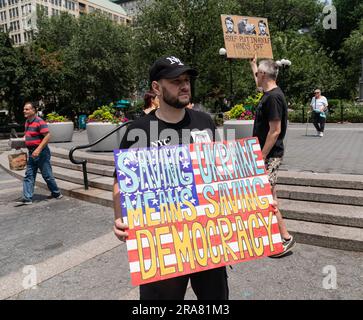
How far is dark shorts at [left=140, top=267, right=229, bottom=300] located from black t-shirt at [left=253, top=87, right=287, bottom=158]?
1.86 meters

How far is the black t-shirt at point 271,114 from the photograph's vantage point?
11.1ft

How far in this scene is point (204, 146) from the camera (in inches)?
79.0

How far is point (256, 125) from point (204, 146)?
1781 mm

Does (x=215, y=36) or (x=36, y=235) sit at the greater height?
(x=215, y=36)

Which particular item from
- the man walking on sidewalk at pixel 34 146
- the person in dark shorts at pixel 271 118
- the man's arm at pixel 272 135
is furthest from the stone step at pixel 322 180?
the man walking on sidewalk at pixel 34 146

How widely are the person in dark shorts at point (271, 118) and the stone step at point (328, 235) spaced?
57 centimetres

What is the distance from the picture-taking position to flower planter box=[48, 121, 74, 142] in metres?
13.5

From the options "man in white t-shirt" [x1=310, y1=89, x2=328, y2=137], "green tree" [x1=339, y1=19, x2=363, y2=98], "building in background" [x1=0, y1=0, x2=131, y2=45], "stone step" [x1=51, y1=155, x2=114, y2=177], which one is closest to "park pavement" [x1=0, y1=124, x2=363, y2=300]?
"stone step" [x1=51, y1=155, x2=114, y2=177]

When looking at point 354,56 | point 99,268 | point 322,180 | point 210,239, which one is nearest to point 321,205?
point 322,180

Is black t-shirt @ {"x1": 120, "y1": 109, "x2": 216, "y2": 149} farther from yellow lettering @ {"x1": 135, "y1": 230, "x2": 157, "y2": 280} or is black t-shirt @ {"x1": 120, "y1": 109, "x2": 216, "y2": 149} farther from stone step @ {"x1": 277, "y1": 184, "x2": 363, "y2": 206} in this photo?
stone step @ {"x1": 277, "y1": 184, "x2": 363, "y2": 206}

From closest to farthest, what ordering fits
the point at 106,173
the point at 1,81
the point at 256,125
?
the point at 256,125 < the point at 106,173 < the point at 1,81
